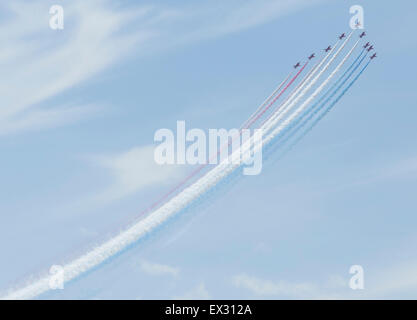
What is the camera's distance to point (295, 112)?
227ft
